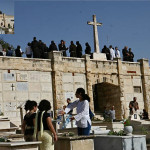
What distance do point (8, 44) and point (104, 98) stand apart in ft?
72.5

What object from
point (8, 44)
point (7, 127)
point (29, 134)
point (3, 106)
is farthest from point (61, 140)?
point (8, 44)

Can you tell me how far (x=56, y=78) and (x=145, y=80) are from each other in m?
8.60

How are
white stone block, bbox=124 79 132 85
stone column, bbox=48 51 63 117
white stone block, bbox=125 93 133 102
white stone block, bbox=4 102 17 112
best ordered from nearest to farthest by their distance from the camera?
white stone block, bbox=4 102 17 112 → stone column, bbox=48 51 63 117 → white stone block, bbox=125 93 133 102 → white stone block, bbox=124 79 132 85

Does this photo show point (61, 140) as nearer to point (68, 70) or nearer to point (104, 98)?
point (68, 70)

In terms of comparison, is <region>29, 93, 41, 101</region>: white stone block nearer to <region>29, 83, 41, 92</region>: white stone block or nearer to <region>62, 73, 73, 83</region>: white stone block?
<region>29, 83, 41, 92</region>: white stone block

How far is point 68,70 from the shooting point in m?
24.8

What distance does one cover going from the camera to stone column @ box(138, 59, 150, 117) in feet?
94.9

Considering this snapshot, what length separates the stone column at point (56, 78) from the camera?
937 inches

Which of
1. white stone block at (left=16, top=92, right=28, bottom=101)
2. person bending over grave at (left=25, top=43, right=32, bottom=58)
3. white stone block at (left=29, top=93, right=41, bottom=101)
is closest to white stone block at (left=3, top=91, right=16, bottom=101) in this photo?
white stone block at (left=16, top=92, right=28, bottom=101)

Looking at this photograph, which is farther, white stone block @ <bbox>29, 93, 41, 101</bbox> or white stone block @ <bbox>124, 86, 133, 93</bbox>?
white stone block @ <bbox>124, 86, 133, 93</bbox>

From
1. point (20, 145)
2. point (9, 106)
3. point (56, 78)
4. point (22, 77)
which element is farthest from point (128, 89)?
point (20, 145)

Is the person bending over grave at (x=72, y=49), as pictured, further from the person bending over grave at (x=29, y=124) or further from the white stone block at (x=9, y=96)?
the person bending over grave at (x=29, y=124)

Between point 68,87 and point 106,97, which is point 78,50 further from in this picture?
point 106,97

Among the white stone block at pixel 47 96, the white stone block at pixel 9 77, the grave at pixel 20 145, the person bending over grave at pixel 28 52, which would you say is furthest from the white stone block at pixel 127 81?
the grave at pixel 20 145
